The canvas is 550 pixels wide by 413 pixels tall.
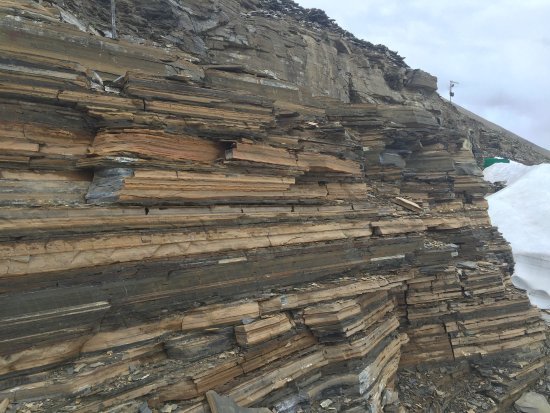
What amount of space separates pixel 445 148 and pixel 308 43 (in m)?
8.74

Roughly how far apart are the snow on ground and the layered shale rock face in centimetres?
1120

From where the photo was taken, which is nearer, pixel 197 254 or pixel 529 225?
pixel 197 254

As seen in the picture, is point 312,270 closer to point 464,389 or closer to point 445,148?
point 464,389

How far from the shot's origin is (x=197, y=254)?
26.5 feet

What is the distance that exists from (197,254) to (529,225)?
27.9 m

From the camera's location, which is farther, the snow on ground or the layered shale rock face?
the snow on ground

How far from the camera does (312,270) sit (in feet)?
33.5

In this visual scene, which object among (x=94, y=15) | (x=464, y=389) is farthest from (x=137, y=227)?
(x=464, y=389)

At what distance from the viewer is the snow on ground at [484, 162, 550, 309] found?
24688 mm

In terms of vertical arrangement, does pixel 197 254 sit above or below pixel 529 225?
above

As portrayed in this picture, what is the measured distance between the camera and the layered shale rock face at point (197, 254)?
6477mm

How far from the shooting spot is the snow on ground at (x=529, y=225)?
24.7m

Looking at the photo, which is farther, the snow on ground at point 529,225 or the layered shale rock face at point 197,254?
the snow on ground at point 529,225

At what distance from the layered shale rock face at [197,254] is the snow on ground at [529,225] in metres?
11.2
